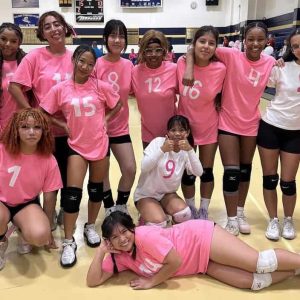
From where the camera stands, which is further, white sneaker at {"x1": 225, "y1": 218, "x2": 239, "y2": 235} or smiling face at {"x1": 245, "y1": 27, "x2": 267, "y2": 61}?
white sneaker at {"x1": 225, "y1": 218, "x2": 239, "y2": 235}

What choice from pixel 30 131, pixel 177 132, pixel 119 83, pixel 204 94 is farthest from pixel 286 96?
pixel 30 131

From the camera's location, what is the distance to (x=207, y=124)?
9.00 feet

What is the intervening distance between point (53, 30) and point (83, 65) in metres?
0.37

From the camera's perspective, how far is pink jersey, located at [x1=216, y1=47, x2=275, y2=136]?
8.66ft

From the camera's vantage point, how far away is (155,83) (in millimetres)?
2740

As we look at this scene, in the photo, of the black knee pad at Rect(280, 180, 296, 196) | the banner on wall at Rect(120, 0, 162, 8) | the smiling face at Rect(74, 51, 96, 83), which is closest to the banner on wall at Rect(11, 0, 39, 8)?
the banner on wall at Rect(120, 0, 162, 8)

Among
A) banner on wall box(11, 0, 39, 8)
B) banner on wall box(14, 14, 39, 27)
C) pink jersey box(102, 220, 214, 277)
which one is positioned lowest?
pink jersey box(102, 220, 214, 277)

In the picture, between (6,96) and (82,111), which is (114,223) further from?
(6,96)

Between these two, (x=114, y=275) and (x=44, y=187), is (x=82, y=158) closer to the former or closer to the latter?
(x=44, y=187)

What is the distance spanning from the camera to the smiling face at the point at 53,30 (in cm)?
258

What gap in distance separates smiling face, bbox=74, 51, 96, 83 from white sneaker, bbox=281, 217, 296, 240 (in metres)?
1.77

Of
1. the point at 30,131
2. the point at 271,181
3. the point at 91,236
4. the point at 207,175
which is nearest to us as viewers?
the point at 30,131

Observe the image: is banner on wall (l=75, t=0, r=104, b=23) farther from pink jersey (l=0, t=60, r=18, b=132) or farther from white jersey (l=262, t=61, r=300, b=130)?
white jersey (l=262, t=61, r=300, b=130)

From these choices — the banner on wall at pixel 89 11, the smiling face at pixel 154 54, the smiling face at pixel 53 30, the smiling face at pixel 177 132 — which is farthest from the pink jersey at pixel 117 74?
the banner on wall at pixel 89 11
